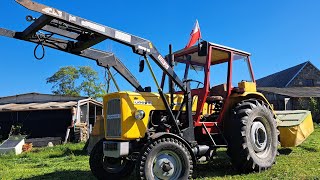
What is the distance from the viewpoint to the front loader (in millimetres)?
5906

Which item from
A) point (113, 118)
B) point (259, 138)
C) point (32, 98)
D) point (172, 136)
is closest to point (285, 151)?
point (259, 138)

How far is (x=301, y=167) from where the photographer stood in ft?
24.1

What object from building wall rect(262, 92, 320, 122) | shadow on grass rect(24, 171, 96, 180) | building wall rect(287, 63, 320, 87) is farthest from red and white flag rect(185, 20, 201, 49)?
building wall rect(287, 63, 320, 87)

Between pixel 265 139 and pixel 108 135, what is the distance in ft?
11.3

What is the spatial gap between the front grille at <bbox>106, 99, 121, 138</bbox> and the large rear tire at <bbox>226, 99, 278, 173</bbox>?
2.32 m

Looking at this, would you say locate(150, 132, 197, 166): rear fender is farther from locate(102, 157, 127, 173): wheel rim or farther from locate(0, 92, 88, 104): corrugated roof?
locate(0, 92, 88, 104): corrugated roof

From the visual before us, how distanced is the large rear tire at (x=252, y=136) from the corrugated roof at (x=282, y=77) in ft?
98.9

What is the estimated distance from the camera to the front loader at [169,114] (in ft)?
19.4

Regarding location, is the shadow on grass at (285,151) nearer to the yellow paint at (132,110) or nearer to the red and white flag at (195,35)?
the red and white flag at (195,35)

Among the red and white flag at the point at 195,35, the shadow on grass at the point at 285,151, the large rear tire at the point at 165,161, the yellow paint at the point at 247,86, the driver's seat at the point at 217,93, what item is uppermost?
the red and white flag at the point at 195,35

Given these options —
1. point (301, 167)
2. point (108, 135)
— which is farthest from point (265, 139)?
point (108, 135)

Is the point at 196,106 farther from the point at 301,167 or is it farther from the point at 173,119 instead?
the point at 301,167

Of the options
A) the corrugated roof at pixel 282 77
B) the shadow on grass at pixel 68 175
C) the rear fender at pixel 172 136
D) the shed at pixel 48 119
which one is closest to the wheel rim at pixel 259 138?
the rear fender at pixel 172 136

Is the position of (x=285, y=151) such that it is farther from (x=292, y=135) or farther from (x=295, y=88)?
(x=295, y=88)
